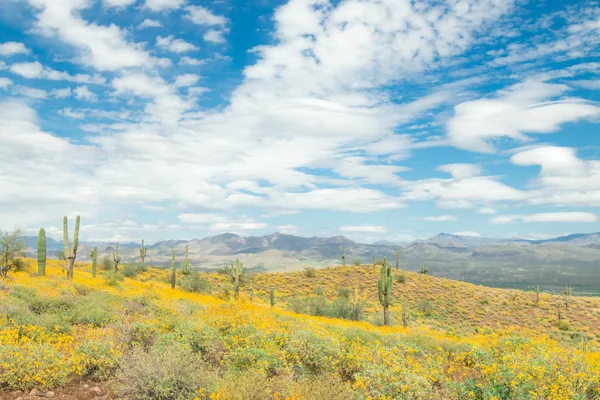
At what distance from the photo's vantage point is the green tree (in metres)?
34.0

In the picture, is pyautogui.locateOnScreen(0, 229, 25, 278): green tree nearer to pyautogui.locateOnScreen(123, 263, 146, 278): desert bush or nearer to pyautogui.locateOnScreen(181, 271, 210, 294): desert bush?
pyautogui.locateOnScreen(123, 263, 146, 278): desert bush

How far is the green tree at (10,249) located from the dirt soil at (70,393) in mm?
30647

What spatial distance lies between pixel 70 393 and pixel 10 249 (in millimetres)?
34454

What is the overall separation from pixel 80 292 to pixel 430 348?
713 inches

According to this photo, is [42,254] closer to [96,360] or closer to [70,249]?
[70,249]

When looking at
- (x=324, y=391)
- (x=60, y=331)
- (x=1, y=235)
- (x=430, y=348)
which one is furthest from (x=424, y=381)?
(x=1, y=235)

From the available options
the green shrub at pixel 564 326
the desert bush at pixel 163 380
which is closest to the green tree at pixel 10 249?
the desert bush at pixel 163 380

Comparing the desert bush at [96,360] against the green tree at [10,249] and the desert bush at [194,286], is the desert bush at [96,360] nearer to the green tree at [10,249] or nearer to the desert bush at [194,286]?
the green tree at [10,249]

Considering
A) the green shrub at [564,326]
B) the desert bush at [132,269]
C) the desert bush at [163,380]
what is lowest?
the green shrub at [564,326]

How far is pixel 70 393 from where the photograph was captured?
8.21m

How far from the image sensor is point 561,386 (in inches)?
273

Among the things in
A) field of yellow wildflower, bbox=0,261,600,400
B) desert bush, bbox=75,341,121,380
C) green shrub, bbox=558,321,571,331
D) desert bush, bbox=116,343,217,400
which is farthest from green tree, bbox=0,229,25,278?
green shrub, bbox=558,321,571,331

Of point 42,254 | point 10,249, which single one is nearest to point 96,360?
point 42,254

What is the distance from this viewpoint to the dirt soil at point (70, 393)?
25.5 ft
